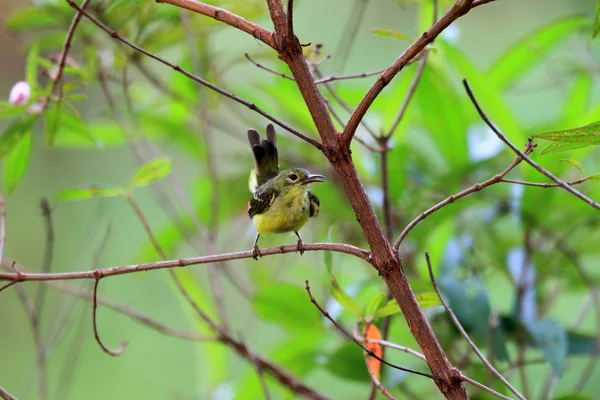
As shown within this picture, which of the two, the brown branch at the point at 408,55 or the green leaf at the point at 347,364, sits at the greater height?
the brown branch at the point at 408,55

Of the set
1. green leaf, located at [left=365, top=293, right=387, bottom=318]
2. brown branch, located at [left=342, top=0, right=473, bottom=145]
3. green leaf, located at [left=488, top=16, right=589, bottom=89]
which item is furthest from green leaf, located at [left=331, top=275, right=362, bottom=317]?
green leaf, located at [left=488, top=16, right=589, bottom=89]

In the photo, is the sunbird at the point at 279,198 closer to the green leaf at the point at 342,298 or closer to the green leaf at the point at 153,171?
the green leaf at the point at 153,171

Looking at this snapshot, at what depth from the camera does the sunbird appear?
1.12m

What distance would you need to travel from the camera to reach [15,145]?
80 cm

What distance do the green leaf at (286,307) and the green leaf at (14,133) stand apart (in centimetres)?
54

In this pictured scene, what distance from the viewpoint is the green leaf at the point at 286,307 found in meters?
1.18

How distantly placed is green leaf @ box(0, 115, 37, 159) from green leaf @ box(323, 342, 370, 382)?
553 millimetres

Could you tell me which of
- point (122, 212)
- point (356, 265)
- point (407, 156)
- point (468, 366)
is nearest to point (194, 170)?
point (122, 212)

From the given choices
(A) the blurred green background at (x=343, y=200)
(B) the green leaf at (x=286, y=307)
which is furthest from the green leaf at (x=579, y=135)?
(B) the green leaf at (x=286, y=307)

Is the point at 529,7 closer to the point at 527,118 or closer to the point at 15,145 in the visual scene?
the point at 527,118

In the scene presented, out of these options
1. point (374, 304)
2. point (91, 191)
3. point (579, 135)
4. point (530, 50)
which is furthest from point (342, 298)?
point (530, 50)

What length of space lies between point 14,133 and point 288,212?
18.8 inches

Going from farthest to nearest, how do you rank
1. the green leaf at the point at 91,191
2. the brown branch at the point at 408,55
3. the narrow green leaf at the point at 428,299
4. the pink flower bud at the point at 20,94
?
the green leaf at the point at 91,191 < the pink flower bud at the point at 20,94 < the narrow green leaf at the point at 428,299 < the brown branch at the point at 408,55

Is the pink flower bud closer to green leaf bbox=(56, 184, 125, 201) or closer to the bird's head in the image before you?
green leaf bbox=(56, 184, 125, 201)
